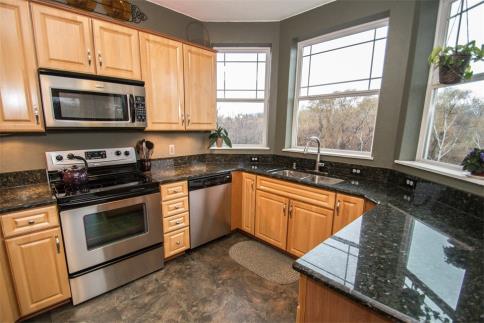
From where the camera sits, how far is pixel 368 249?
3.05 ft

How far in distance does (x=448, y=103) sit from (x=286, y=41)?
1.87 m

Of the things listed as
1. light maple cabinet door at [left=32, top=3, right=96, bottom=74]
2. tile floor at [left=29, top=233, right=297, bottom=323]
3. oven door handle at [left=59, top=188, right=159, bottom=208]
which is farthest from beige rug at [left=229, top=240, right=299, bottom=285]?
light maple cabinet door at [left=32, top=3, right=96, bottom=74]

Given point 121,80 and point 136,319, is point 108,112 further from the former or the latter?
point 136,319

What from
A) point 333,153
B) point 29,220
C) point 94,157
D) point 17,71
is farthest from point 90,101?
point 333,153

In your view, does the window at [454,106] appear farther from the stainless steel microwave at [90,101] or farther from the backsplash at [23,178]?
the backsplash at [23,178]

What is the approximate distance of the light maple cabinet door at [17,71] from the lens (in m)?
1.51

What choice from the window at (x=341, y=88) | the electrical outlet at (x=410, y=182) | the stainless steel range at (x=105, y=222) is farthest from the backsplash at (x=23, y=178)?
the electrical outlet at (x=410, y=182)

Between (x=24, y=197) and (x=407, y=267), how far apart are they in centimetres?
233

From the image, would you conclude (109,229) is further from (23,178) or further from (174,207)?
(23,178)

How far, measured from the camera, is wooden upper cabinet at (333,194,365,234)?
1.81 meters

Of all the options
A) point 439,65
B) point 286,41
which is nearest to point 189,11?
point 286,41

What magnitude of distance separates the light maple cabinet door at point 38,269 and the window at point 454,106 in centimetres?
305

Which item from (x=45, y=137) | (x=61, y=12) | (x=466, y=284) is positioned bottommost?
(x=466, y=284)

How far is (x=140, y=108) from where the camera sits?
2127 mm
